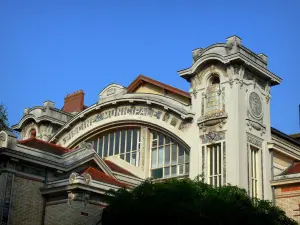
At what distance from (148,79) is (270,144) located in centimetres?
924

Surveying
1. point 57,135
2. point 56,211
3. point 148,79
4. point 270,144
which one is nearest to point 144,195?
point 56,211

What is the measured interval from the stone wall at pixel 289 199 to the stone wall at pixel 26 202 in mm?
12610

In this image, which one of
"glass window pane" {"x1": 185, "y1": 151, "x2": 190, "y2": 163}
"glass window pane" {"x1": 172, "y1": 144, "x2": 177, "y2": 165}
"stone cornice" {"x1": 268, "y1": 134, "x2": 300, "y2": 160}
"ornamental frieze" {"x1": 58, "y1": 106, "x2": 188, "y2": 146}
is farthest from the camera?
"ornamental frieze" {"x1": 58, "y1": 106, "x2": 188, "y2": 146}

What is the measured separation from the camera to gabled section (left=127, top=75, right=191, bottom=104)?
32969mm

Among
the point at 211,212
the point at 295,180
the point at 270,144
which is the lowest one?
the point at 211,212

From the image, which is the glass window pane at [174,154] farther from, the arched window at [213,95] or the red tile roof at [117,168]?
the arched window at [213,95]

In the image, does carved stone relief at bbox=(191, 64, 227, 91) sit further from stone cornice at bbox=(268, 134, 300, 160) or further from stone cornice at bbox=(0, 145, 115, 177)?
stone cornice at bbox=(0, 145, 115, 177)

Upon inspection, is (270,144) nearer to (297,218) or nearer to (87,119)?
(297,218)

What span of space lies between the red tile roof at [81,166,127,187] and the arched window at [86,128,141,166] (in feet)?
16.6

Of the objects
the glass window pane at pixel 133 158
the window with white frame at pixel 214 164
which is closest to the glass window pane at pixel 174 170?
the window with white frame at pixel 214 164

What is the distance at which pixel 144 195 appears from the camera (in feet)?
73.0

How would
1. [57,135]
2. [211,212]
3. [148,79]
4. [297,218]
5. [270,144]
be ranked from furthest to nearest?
[57,135] → [148,79] → [270,144] → [297,218] → [211,212]

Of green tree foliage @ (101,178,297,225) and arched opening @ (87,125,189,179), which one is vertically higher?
arched opening @ (87,125,189,179)

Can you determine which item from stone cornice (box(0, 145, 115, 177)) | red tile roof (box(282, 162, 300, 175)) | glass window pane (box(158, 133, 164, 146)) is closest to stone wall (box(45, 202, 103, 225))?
stone cornice (box(0, 145, 115, 177))
